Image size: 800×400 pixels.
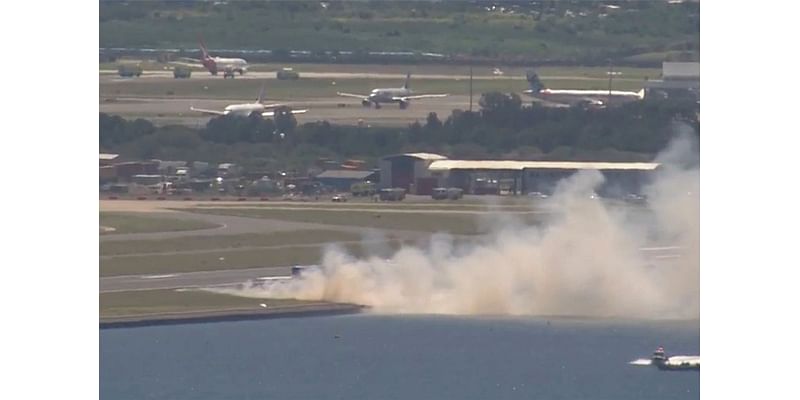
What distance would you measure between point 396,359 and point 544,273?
5693 mm

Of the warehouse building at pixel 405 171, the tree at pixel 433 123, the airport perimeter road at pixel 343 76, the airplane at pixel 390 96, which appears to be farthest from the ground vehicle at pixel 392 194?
the airport perimeter road at pixel 343 76

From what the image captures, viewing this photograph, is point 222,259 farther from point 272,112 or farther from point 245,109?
point 272,112

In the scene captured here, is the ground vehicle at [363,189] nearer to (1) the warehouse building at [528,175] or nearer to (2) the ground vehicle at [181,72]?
(1) the warehouse building at [528,175]

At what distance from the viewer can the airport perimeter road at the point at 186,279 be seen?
78.2 feet

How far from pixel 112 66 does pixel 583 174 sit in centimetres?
1148

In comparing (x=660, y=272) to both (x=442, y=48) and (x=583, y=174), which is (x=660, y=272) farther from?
(x=442, y=48)

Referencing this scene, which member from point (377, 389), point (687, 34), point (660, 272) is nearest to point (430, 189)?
point (660, 272)

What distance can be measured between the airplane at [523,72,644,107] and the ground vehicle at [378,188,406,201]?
5.35 meters

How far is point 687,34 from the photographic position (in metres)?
37.2

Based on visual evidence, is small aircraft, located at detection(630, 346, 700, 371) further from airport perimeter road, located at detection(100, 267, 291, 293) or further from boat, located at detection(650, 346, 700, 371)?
airport perimeter road, located at detection(100, 267, 291, 293)

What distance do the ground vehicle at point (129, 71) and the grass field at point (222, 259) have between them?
10.7m

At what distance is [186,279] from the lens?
24375mm

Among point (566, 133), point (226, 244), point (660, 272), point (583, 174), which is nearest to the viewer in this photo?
point (660, 272)

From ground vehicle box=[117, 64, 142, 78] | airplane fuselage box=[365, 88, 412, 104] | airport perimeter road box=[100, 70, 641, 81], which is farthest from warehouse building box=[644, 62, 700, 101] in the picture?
ground vehicle box=[117, 64, 142, 78]
